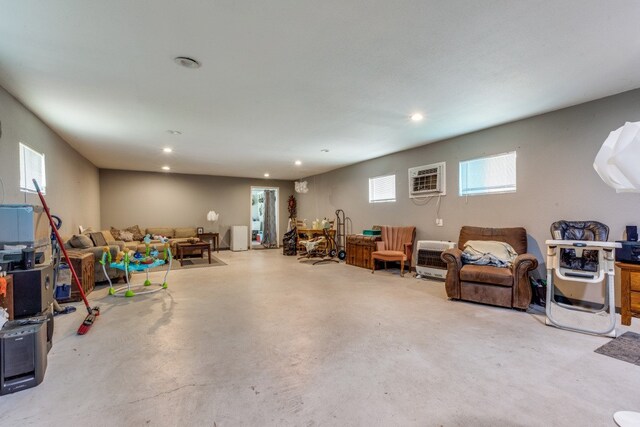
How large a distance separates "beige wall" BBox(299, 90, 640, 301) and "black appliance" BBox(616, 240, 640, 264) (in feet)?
1.56

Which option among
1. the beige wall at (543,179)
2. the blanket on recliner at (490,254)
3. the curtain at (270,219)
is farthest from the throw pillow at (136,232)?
the blanket on recliner at (490,254)

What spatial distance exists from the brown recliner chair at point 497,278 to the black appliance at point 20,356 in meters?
4.12

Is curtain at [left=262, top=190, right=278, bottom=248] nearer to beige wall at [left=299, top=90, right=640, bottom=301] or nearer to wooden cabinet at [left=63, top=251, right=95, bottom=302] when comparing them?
beige wall at [left=299, top=90, right=640, bottom=301]

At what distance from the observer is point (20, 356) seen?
75.8 inches

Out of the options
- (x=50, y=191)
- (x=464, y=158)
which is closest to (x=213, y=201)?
(x=50, y=191)

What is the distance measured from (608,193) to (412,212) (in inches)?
116

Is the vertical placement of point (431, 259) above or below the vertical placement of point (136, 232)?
below

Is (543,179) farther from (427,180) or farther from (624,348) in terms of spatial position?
(624,348)

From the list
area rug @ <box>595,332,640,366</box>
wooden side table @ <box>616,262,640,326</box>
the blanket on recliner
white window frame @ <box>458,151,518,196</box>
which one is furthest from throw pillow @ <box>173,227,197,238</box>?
wooden side table @ <box>616,262,640,326</box>

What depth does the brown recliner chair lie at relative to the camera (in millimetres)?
3408

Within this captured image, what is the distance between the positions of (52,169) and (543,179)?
716 cm

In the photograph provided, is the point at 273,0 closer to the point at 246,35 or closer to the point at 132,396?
the point at 246,35

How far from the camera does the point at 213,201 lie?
9.63 m

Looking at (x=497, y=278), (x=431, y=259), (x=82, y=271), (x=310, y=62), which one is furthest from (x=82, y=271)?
(x=497, y=278)
